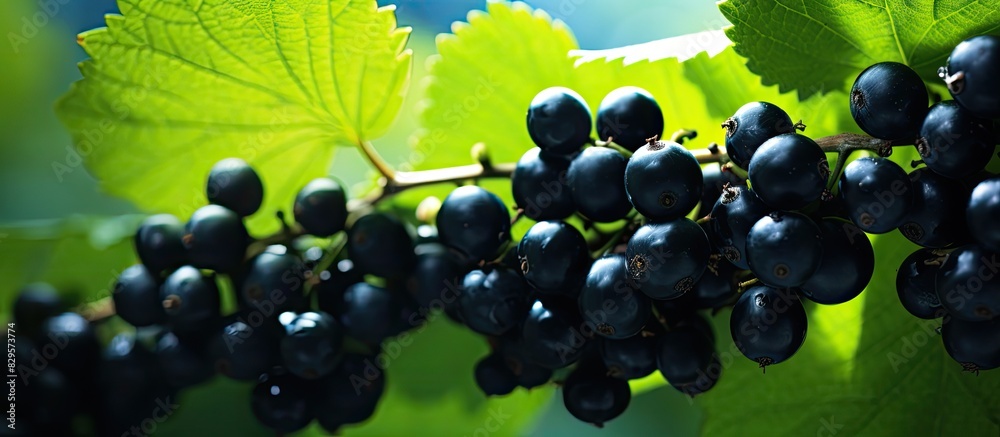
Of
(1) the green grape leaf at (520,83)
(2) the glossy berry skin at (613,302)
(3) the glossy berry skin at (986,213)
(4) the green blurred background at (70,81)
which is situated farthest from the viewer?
(4) the green blurred background at (70,81)

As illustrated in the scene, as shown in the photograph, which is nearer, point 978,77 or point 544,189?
point 978,77

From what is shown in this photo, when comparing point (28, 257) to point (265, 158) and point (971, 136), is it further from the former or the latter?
point (971, 136)

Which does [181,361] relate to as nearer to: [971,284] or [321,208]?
[321,208]

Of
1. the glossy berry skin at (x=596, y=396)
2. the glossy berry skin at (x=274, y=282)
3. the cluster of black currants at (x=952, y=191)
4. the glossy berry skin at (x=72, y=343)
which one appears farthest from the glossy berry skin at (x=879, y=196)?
→ the glossy berry skin at (x=72, y=343)

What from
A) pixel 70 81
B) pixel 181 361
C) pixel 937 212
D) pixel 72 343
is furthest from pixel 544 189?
pixel 70 81

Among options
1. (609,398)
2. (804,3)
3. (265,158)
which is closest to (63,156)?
(265,158)

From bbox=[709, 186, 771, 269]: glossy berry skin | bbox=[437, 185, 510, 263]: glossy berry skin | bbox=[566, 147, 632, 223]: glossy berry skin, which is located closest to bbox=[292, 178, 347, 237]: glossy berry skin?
bbox=[437, 185, 510, 263]: glossy berry skin

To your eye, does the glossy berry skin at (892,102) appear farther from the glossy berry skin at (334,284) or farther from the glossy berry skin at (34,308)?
the glossy berry skin at (34,308)
